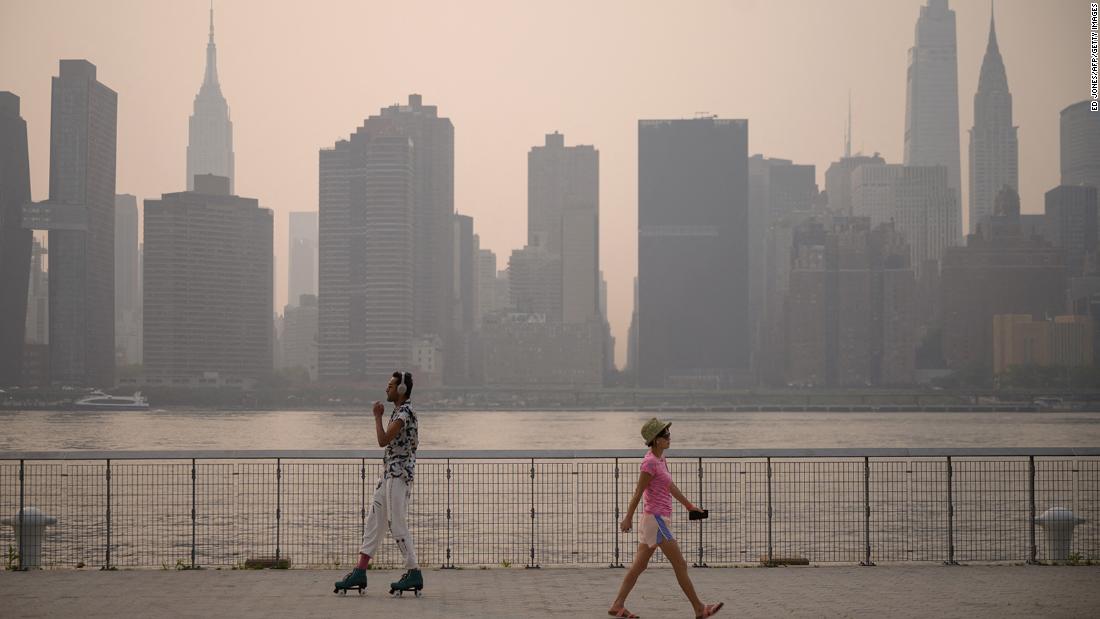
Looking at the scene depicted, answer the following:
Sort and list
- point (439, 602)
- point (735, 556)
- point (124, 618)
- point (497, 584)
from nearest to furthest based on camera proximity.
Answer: point (124, 618)
point (439, 602)
point (497, 584)
point (735, 556)

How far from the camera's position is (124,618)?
11727 mm

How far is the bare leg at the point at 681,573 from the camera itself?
11719mm

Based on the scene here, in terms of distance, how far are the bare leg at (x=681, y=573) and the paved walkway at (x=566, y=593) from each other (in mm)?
491

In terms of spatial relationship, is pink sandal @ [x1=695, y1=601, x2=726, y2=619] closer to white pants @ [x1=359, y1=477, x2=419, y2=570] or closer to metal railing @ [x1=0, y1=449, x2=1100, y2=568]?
white pants @ [x1=359, y1=477, x2=419, y2=570]

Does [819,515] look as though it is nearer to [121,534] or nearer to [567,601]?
[121,534]

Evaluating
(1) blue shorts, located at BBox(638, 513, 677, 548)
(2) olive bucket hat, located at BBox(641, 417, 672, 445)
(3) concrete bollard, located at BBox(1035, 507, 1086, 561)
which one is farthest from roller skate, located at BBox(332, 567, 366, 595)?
(3) concrete bollard, located at BBox(1035, 507, 1086, 561)

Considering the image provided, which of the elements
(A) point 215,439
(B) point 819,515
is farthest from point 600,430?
(B) point 819,515

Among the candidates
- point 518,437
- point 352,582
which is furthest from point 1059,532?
point 518,437

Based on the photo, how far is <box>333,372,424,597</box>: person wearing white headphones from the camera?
511 inches

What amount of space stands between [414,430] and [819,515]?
1861 cm

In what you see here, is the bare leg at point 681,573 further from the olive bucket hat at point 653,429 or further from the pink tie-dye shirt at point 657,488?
the olive bucket hat at point 653,429

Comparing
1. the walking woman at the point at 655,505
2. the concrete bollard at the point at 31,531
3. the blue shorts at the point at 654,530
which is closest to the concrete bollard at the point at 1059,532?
the walking woman at the point at 655,505

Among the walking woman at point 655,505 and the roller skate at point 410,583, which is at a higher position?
the walking woman at point 655,505

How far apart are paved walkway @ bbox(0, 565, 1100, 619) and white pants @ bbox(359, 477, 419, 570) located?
1.53ft
